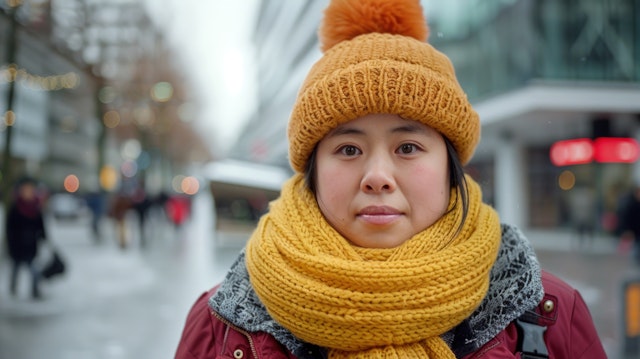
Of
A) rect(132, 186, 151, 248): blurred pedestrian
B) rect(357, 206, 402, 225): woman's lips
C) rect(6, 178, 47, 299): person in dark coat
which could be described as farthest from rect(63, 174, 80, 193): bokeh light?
rect(357, 206, 402, 225): woman's lips

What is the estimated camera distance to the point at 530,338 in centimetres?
149

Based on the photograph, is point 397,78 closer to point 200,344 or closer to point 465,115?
point 465,115

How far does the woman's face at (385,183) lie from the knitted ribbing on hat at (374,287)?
4 centimetres

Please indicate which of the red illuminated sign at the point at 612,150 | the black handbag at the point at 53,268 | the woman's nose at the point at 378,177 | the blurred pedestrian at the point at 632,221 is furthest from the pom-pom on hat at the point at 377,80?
the red illuminated sign at the point at 612,150

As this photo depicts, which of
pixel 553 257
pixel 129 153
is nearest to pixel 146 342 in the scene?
pixel 553 257

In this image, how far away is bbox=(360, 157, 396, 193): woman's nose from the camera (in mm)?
1436

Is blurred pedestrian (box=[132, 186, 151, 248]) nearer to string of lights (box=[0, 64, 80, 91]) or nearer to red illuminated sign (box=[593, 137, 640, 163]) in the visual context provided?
string of lights (box=[0, 64, 80, 91])

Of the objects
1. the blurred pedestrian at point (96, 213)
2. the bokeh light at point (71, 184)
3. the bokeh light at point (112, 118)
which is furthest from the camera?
the bokeh light at point (71, 184)

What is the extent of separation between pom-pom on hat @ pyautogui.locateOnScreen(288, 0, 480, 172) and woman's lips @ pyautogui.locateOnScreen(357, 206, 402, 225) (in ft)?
0.85

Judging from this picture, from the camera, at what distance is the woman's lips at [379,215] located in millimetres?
1469

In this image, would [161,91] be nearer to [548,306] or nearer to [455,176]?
[455,176]

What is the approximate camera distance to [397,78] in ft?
4.95

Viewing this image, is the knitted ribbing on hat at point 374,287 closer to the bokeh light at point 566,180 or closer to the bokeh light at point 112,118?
the bokeh light at point 566,180

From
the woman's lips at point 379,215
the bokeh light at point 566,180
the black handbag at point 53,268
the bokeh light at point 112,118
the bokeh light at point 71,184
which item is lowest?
the bokeh light at point 71,184
